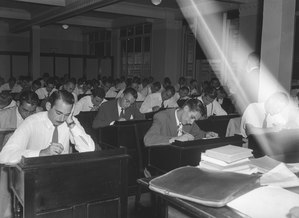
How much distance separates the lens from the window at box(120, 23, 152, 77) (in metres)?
12.6

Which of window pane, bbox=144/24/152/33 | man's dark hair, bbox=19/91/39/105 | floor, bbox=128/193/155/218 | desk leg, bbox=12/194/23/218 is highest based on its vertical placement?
window pane, bbox=144/24/152/33

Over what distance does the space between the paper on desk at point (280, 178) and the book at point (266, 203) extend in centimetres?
11

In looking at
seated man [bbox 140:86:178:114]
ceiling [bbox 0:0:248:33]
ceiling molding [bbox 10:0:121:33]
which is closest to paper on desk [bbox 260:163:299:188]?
seated man [bbox 140:86:178:114]

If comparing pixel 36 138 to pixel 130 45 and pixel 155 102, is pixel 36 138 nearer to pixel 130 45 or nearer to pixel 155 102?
pixel 155 102

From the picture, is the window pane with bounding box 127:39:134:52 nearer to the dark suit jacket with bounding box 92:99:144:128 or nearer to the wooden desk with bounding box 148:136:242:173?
the dark suit jacket with bounding box 92:99:144:128

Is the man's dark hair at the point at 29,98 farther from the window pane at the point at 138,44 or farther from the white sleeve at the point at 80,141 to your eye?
the window pane at the point at 138,44

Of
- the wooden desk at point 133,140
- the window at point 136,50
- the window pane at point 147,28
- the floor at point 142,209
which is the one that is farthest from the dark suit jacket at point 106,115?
the window pane at point 147,28

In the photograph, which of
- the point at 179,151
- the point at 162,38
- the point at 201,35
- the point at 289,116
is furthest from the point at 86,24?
the point at 179,151

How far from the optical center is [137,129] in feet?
12.1

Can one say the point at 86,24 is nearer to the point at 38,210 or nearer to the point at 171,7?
the point at 171,7

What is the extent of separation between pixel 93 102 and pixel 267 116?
10.1 ft

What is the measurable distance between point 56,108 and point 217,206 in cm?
180

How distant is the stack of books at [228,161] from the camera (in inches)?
64.3

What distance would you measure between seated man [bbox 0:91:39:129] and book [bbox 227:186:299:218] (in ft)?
9.18
